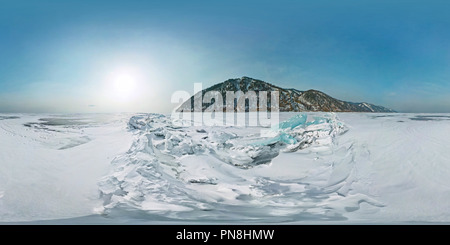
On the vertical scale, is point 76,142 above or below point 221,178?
above

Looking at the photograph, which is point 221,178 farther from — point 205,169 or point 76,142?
point 76,142

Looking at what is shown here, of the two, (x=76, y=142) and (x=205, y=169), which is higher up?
(x=76, y=142)

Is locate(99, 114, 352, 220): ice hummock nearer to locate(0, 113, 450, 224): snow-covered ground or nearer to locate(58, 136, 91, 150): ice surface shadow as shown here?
locate(0, 113, 450, 224): snow-covered ground

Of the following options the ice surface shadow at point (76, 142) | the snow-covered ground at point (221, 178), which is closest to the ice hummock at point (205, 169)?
the snow-covered ground at point (221, 178)

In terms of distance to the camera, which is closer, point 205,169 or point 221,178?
point 221,178

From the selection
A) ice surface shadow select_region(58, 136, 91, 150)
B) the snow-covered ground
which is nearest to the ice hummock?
the snow-covered ground

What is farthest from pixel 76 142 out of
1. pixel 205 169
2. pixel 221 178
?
pixel 221 178

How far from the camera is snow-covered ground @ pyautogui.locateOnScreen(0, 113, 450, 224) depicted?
220 inches

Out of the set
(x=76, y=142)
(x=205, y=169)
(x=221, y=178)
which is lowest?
(x=221, y=178)

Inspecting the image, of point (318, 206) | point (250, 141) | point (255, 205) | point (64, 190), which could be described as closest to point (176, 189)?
point (255, 205)

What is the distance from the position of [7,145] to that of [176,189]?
5.36 m

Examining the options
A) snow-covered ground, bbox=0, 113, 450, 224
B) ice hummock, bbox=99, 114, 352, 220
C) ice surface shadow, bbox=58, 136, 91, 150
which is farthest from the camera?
ice surface shadow, bbox=58, 136, 91, 150

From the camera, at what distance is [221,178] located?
28.6 feet

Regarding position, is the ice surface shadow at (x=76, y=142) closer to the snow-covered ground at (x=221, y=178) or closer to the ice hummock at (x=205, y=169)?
the snow-covered ground at (x=221, y=178)
